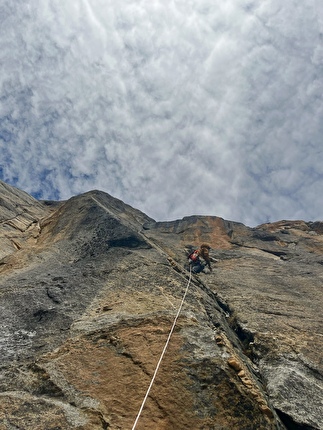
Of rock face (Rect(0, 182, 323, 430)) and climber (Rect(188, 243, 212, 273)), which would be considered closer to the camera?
rock face (Rect(0, 182, 323, 430))

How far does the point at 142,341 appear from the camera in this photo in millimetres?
7332

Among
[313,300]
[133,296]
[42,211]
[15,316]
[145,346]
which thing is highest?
[42,211]

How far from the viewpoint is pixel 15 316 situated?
816cm

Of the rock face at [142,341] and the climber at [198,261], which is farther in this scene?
the climber at [198,261]

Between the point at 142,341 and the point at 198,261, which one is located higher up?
the point at 198,261

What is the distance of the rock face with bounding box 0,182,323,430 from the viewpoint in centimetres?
584

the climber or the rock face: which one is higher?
the climber

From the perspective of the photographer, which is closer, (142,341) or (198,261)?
(142,341)

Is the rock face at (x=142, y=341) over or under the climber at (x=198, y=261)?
under

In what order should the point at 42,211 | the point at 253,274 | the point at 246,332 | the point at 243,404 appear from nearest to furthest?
the point at 243,404 → the point at 246,332 → the point at 253,274 → the point at 42,211

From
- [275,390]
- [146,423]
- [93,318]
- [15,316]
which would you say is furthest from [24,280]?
[275,390]

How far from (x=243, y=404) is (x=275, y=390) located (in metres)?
1.64

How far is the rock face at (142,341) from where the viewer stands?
584 cm

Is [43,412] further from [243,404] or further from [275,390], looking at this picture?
[275,390]
